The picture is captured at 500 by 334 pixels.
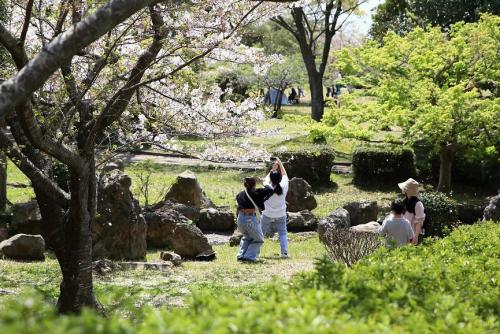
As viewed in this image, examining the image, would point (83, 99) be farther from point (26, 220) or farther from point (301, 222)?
point (301, 222)

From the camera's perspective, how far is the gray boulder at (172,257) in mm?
13508

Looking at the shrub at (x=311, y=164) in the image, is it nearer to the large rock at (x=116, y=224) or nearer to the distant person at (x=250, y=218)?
the distant person at (x=250, y=218)

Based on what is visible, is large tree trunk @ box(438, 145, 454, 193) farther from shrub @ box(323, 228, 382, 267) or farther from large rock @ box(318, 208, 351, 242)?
shrub @ box(323, 228, 382, 267)

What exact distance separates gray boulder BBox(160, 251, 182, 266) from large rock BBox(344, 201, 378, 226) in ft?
20.9

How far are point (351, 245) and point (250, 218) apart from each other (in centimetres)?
246

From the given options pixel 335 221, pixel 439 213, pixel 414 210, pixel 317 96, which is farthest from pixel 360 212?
pixel 317 96

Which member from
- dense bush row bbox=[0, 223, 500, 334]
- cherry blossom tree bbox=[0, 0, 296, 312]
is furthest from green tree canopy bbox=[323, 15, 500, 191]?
dense bush row bbox=[0, 223, 500, 334]

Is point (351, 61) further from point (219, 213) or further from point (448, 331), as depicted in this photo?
point (448, 331)

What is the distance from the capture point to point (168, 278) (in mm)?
12070

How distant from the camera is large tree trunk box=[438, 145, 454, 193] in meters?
22.8

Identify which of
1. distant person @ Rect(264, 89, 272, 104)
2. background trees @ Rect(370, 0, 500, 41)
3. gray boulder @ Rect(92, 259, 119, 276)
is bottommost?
gray boulder @ Rect(92, 259, 119, 276)

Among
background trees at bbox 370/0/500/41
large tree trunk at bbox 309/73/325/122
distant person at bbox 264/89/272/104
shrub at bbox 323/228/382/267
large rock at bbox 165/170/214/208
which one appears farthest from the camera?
distant person at bbox 264/89/272/104

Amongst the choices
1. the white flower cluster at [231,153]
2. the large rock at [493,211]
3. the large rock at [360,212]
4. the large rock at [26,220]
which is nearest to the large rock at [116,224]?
the large rock at [26,220]

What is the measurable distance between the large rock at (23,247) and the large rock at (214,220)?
5.23 metres
